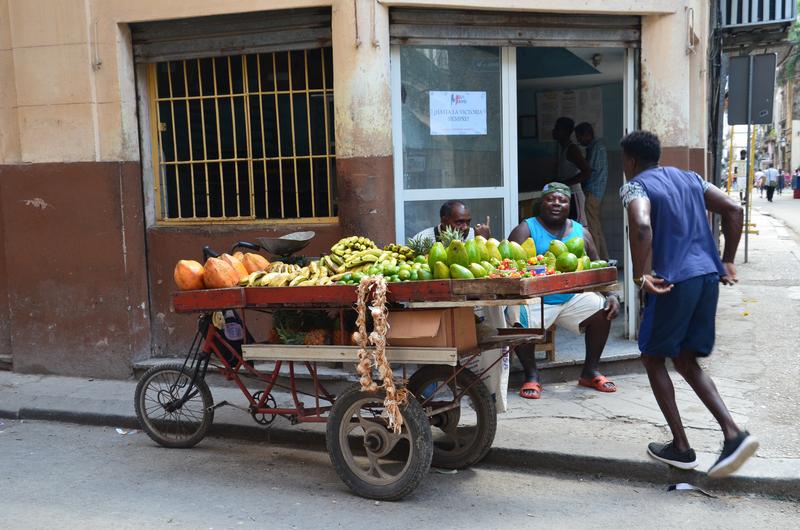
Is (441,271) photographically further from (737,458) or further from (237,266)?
(737,458)

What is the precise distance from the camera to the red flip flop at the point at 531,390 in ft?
21.2

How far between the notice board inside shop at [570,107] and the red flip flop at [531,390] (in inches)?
194

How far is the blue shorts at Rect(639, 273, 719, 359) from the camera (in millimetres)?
4695

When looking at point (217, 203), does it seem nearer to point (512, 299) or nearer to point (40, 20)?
point (40, 20)

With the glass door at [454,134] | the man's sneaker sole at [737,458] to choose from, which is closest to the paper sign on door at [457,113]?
the glass door at [454,134]

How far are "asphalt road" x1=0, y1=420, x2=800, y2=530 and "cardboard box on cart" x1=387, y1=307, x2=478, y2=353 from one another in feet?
2.92

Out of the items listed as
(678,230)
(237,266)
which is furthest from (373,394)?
(678,230)

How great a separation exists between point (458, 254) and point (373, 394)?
90cm

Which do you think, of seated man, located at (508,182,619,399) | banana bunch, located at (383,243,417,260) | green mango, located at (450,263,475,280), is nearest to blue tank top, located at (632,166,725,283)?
green mango, located at (450,263,475,280)

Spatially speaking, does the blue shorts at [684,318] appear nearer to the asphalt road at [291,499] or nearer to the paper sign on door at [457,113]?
the asphalt road at [291,499]

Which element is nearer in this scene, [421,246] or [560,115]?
[421,246]

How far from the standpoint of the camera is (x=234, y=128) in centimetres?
743

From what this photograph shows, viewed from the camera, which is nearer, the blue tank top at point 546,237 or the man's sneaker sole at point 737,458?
the man's sneaker sole at point 737,458

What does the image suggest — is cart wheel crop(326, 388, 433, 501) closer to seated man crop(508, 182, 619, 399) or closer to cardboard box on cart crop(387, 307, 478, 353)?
cardboard box on cart crop(387, 307, 478, 353)
